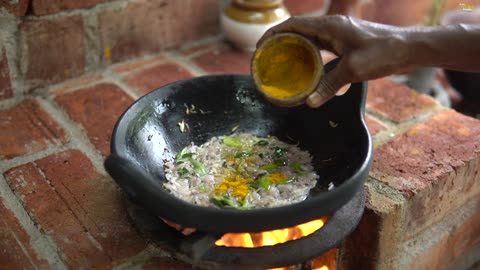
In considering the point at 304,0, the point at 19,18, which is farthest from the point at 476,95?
the point at 19,18

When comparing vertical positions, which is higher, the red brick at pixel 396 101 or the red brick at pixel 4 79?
the red brick at pixel 4 79

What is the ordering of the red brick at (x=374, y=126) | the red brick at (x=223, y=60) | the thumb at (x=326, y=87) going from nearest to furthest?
the thumb at (x=326, y=87), the red brick at (x=374, y=126), the red brick at (x=223, y=60)

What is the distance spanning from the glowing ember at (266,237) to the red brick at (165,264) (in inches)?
2.7

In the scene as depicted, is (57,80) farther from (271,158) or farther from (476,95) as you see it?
(476,95)

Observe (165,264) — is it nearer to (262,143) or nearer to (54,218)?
(54,218)

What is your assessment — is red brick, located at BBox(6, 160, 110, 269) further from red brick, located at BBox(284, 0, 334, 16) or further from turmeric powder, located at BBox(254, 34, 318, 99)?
red brick, located at BBox(284, 0, 334, 16)

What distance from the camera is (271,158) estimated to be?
1062 mm

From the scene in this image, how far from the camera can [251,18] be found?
1481mm

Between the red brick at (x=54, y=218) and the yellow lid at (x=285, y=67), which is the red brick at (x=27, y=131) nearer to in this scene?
the red brick at (x=54, y=218)

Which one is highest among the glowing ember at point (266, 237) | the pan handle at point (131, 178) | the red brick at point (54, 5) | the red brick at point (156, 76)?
the red brick at point (54, 5)

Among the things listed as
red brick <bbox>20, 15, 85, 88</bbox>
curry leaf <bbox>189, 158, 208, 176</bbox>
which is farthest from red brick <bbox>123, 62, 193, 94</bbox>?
curry leaf <bbox>189, 158, 208, 176</bbox>

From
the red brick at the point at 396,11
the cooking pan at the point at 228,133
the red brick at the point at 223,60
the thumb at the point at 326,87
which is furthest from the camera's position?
the red brick at the point at 396,11

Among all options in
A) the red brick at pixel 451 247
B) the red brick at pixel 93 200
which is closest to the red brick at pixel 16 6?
the red brick at pixel 93 200

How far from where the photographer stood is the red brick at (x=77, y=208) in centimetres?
90
